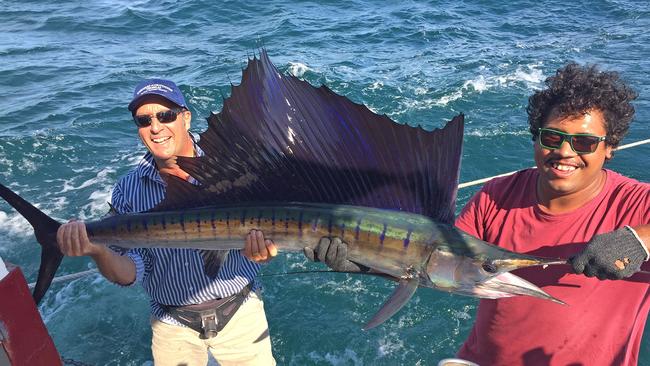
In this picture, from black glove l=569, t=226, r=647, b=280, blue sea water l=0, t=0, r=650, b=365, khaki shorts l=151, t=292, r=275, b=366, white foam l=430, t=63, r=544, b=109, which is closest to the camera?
black glove l=569, t=226, r=647, b=280

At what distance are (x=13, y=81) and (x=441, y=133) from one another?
9550mm

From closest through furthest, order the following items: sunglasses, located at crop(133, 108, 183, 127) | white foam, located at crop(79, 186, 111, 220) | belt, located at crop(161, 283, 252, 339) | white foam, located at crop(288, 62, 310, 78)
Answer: sunglasses, located at crop(133, 108, 183, 127) < belt, located at crop(161, 283, 252, 339) < white foam, located at crop(79, 186, 111, 220) < white foam, located at crop(288, 62, 310, 78)

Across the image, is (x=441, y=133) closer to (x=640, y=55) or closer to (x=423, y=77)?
(x=423, y=77)

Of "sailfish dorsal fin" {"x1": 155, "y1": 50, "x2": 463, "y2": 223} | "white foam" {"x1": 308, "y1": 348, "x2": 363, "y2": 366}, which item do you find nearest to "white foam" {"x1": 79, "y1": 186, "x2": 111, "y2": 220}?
"white foam" {"x1": 308, "y1": 348, "x2": 363, "y2": 366}

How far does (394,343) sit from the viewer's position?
146 inches

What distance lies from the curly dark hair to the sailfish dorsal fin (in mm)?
315

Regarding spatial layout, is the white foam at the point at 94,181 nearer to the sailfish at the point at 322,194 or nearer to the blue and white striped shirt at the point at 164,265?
the blue and white striped shirt at the point at 164,265

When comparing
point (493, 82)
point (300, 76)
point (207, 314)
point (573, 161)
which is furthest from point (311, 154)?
point (493, 82)

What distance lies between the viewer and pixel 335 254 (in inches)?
66.6

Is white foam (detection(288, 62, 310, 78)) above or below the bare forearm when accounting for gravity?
below

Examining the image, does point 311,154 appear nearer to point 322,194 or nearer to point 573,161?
point 322,194

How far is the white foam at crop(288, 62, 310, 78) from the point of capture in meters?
8.86

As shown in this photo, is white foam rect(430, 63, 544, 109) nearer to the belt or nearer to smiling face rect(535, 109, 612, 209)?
the belt

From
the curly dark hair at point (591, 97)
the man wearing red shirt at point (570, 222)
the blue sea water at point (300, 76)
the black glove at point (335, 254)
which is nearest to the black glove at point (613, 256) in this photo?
the man wearing red shirt at point (570, 222)
